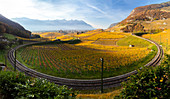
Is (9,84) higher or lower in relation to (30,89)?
lower

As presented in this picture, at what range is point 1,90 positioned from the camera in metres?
6.29

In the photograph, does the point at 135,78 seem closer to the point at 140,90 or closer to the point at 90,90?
the point at 140,90

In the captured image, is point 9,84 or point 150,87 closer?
point 150,87

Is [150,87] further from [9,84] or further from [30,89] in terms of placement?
[9,84]

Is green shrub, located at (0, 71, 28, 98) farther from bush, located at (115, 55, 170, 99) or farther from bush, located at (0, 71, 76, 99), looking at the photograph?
bush, located at (115, 55, 170, 99)

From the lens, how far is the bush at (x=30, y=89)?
211 inches

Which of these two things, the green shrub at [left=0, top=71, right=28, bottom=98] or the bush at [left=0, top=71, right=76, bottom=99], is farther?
the green shrub at [left=0, top=71, right=28, bottom=98]

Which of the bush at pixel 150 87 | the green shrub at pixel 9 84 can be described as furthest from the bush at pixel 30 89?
the bush at pixel 150 87

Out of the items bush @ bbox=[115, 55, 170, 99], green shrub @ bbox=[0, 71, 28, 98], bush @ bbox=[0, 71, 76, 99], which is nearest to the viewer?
bush @ bbox=[115, 55, 170, 99]

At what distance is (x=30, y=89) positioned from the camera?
5613 millimetres

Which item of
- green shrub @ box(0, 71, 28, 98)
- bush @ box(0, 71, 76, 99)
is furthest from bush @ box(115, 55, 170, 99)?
green shrub @ box(0, 71, 28, 98)

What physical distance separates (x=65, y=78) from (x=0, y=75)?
2240cm

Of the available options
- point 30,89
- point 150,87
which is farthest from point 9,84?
point 150,87

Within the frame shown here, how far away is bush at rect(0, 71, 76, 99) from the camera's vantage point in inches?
211
